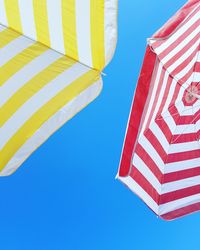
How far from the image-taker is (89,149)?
482 cm

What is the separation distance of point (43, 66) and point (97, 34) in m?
0.36

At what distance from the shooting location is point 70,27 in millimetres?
1961

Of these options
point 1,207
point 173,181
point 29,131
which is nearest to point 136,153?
point 173,181

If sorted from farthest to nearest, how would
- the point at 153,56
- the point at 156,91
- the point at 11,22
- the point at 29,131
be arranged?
the point at 156,91 < the point at 153,56 < the point at 29,131 < the point at 11,22

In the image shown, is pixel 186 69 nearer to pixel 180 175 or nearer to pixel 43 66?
pixel 180 175

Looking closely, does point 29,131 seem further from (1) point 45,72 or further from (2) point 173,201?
(2) point 173,201

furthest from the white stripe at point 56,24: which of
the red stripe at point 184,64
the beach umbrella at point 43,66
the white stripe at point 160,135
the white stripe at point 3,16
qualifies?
the white stripe at point 160,135

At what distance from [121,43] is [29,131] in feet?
8.49

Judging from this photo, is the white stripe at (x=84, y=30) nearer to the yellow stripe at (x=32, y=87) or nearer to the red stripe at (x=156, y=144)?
the yellow stripe at (x=32, y=87)

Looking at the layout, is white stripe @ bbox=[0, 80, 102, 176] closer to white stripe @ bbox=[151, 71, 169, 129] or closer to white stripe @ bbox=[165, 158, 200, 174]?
white stripe @ bbox=[151, 71, 169, 129]

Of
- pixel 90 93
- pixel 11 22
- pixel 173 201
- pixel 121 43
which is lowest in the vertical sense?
pixel 173 201

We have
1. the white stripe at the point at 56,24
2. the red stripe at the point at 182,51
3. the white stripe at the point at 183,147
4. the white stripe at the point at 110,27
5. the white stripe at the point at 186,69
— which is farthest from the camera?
the white stripe at the point at 183,147

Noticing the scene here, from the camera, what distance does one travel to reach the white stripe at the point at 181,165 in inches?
140

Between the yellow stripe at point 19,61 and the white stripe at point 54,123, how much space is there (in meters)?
0.29
